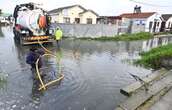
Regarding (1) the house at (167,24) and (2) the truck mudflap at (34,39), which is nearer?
(2) the truck mudflap at (34,39)

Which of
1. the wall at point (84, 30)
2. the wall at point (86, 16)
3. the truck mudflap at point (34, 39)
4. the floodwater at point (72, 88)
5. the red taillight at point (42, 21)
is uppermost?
the wall at point (86, 16)

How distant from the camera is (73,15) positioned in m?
31.4

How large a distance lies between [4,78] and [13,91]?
1577 mm

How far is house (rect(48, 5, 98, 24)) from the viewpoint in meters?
30.7

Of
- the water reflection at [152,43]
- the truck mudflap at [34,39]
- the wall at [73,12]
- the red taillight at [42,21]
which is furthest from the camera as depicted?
the wall at [73,12]

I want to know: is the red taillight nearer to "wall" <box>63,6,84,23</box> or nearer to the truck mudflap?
the truck mudflap

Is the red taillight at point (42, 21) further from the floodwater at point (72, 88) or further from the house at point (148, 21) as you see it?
the house at point (148, 21)

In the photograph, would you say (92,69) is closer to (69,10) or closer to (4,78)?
(4,78)

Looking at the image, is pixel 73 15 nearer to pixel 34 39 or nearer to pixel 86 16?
pixel 86 16

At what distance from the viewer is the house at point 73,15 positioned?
3069 cm

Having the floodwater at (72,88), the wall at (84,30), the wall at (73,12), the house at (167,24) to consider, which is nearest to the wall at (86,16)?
the wall at (73,12)

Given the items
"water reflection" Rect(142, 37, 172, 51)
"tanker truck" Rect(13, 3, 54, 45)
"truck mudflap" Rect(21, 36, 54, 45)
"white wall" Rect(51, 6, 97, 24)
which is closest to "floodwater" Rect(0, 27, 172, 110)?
"truck mudflap" Rect(21, 36, 54, 45)

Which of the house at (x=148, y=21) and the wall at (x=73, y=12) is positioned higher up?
the wall at (x=73, y=12)

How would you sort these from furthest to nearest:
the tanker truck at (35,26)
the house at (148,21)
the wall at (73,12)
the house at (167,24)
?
the house at (167,24) < the house at (148,21) < the wall at (73,12) < the tanker truck at (35,26)
